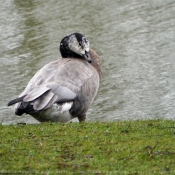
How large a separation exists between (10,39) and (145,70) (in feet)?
23.5

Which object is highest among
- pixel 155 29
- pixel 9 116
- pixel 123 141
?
pixel 123 141

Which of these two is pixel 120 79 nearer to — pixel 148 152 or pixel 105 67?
pixel 105 67

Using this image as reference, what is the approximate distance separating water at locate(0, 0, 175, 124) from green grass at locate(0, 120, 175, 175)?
25.2 feet

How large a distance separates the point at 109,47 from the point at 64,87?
1349 cm

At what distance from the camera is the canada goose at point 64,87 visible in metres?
10.4

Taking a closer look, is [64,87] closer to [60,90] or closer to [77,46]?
[60,90]

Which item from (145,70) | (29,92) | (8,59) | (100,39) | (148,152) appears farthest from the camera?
(100,39)

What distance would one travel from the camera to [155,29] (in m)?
25.7

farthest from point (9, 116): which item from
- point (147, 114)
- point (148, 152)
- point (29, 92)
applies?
point (148, 152)

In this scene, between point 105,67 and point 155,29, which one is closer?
point 105,67

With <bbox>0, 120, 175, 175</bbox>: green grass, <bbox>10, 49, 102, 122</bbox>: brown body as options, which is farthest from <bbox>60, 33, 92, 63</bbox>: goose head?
A: <bbox>0, 120, 175, 175</bbox>: green grass

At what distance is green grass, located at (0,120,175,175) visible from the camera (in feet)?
25.3

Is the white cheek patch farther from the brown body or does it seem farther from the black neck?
the brown body

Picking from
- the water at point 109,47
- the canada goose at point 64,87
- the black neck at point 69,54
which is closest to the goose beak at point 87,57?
the canada goose at point 64,87
